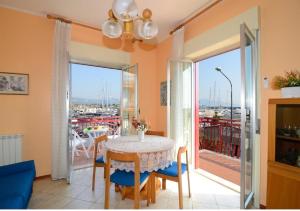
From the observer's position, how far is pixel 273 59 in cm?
221

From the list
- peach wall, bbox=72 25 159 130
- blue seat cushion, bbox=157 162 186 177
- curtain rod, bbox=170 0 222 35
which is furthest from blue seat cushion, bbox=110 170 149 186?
curtain rod, bbox=170 0 222 35

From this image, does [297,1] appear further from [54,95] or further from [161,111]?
[54,95]

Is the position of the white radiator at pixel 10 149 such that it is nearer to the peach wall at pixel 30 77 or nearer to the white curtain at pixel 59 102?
the peach wall at pixel 30 77

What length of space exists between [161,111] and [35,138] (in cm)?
265

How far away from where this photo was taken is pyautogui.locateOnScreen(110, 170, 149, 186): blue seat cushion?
2108 mm

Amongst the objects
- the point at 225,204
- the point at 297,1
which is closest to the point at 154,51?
the point at 297,1

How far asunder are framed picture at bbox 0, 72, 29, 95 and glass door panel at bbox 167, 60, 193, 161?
2.54m

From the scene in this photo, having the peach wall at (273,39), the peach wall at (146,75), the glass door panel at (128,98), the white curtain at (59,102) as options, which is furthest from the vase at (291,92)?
the peach wall at (146,75)

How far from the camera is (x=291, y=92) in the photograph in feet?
5.87

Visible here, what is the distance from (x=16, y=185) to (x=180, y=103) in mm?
2830

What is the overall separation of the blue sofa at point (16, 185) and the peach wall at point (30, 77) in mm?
835

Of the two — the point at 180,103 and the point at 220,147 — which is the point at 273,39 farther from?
the point at 220,147

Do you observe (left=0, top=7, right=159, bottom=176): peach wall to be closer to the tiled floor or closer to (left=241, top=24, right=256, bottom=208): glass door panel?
the tiled floor

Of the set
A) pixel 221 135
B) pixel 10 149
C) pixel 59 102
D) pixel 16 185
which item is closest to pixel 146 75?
pixel 59 102
